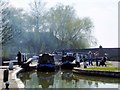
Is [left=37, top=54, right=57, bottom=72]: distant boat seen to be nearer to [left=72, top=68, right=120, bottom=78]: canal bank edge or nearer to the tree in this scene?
[left=72, top=68, right=120, bottom=78]: canal bank edge

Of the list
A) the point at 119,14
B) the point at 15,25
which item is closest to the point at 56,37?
the point at 15,25

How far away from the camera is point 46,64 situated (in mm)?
33062

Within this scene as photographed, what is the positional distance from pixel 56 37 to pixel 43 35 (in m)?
2.86

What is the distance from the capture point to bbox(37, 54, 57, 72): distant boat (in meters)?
32.5

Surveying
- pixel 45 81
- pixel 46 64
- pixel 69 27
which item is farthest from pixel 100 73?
pixel 69 27

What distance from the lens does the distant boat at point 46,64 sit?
3250cm

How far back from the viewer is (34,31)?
6131 centimetres

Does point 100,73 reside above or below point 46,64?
below

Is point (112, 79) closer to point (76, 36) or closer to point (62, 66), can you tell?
point (62, 66)

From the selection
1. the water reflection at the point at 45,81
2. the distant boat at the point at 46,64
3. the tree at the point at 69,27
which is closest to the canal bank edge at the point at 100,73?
the water reflection at the point at 45,81

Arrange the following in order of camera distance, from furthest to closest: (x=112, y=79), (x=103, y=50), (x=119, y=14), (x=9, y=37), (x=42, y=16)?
(x=42, y=16)
(x=103, y=50)
(x=9, y=37)
(x=119, y=14)
(x=112, y=79)

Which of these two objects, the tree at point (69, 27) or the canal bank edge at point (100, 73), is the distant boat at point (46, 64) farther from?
the tree at point (69, 27)

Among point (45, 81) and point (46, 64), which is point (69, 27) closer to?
point (46, 64)

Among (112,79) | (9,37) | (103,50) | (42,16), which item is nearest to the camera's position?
(112,79)
